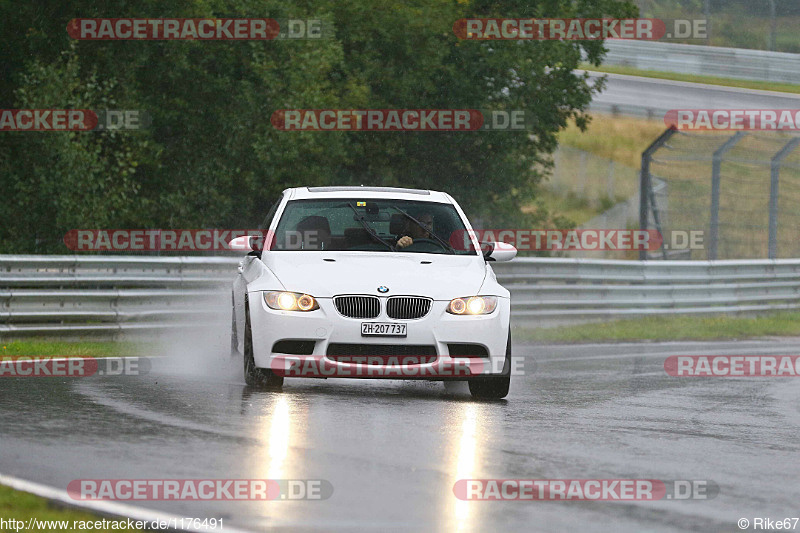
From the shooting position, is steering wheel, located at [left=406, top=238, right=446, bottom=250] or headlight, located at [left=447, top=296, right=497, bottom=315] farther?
steering wheel, located at [left=406, top=238, right=446, bottom=250]

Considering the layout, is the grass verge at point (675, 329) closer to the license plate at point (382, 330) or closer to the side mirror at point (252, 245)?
the side mirror at point (252, 245)

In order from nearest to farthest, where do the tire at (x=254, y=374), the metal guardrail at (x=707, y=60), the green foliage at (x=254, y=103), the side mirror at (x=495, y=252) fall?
the tire at (x=254, y=374) → the side mirror at (x=495, y=252) → the green foliage at (x=254, y=103) → the metal guardrail at (x=707, y=60)

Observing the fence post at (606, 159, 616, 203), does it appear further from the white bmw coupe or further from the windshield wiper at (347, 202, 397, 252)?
the white bmw coupe

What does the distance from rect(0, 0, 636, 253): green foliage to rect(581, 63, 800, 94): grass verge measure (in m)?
14.7

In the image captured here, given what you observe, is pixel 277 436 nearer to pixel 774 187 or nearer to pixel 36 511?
pixel 36 511

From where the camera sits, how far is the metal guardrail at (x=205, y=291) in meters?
16.9

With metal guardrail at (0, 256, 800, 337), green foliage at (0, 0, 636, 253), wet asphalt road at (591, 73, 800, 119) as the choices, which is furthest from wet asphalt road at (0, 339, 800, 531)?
wet asphalt road at (591, 73, 800, 119)

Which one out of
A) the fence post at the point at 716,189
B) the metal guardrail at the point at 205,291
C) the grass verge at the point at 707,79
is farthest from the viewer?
the grass verge at the point at 707,79

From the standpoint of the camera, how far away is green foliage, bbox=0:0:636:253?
23.3 m

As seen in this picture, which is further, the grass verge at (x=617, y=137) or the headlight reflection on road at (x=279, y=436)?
the grass verge at (x=617, y=137)

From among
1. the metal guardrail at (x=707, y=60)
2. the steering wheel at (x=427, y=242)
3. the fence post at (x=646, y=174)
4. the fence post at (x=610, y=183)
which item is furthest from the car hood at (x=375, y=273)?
the metal guardrail at (x=707, y=60)

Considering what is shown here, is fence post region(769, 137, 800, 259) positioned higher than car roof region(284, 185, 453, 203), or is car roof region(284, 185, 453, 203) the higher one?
car roof region(284, 185, 453, 203)

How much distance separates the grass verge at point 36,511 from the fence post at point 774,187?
21.0 meters

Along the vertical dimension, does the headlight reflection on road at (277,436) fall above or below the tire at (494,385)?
above
